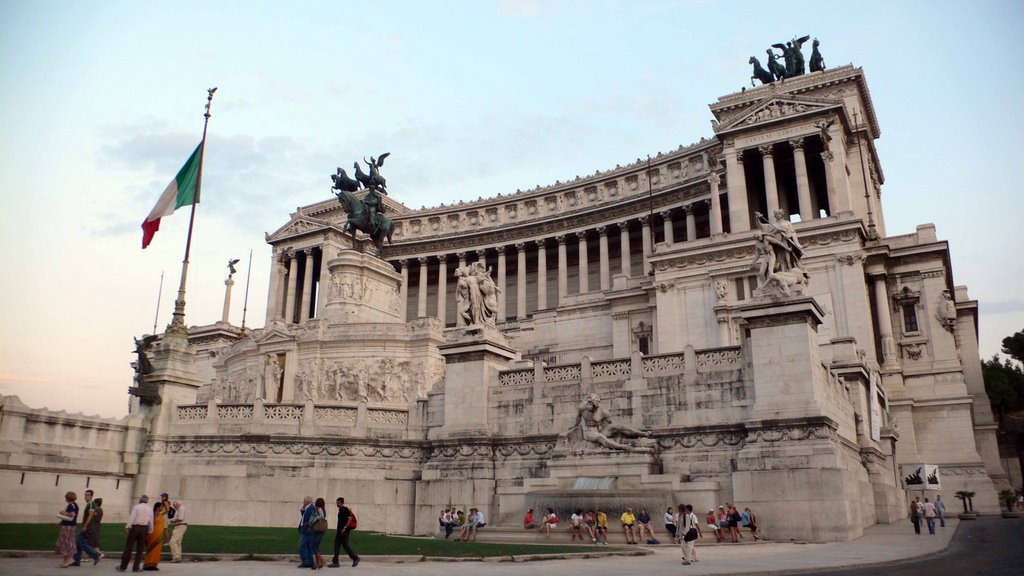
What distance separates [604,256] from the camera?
80.1m

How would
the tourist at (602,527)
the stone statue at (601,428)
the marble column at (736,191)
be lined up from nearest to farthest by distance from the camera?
the tourist at (602,527)
the stone statue at (601,428)
the marble column at (736,191)

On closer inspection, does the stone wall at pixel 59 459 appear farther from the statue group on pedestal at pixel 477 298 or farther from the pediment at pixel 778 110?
the pediment at pixel 778 110

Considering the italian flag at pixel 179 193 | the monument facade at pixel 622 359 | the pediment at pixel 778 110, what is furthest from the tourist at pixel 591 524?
the pediment at pixel 778 110

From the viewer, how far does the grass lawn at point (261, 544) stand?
17.8m

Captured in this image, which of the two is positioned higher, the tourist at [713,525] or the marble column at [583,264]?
the marble column at [583,264]

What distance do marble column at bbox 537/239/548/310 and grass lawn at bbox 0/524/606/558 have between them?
5696 cm

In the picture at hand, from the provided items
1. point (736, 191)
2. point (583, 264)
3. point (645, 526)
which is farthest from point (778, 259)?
point (583, 264)

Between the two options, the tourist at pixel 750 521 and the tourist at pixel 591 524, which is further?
the tourist at pixel 750 521

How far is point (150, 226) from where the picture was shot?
3431 cm

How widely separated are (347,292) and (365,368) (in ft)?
20.1

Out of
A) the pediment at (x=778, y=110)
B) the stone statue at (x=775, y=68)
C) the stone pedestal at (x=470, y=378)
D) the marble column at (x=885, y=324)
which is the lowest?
the stone pedestal at (x=470, y=378)

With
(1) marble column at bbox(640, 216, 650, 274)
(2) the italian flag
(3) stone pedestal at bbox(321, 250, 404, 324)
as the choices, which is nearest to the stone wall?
(2) the italian flag

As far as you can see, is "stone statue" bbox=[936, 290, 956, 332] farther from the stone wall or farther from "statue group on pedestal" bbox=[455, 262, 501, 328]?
the stone wall

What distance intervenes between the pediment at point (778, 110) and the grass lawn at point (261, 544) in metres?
50.5
